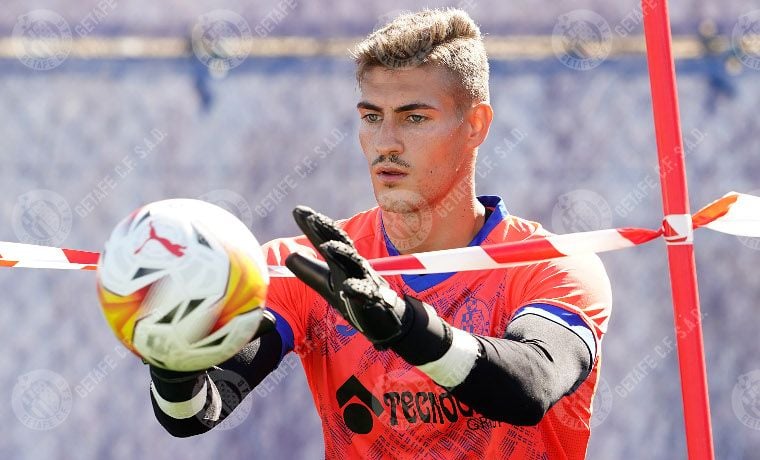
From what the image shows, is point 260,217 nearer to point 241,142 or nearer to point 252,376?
point 241,142

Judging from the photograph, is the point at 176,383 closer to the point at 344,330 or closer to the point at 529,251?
the point at 344,330

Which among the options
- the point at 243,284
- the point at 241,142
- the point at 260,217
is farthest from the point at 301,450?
the point at 243,284

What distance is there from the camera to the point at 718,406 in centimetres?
343

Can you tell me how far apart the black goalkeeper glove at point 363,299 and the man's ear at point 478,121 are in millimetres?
957

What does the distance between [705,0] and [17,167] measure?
2.35 meters
